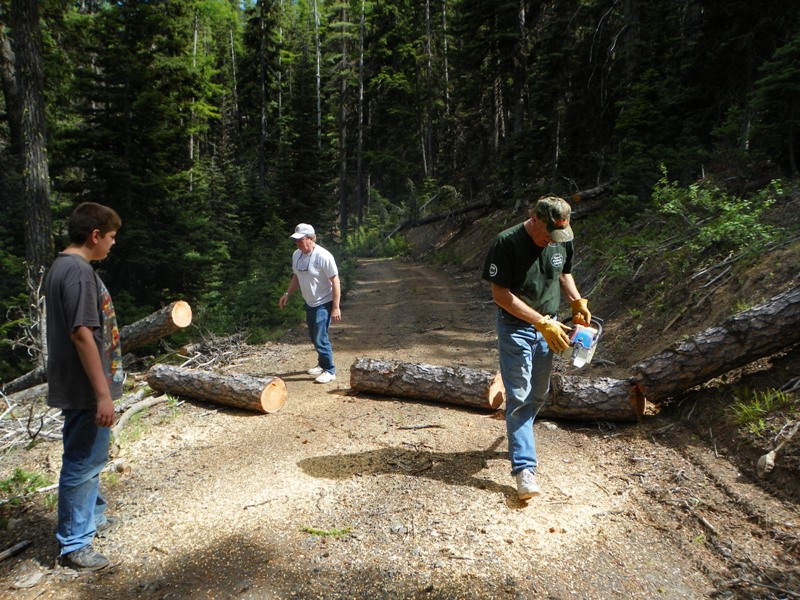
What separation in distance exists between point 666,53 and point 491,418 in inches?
448

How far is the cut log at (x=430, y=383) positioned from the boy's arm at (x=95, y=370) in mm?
3482

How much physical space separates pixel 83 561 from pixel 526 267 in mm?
3505

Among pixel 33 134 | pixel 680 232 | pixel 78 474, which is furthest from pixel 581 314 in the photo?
pixel 33 134

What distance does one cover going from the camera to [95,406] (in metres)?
3.07

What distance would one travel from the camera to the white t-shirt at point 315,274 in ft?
21.4

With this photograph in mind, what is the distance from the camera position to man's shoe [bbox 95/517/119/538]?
3.55m

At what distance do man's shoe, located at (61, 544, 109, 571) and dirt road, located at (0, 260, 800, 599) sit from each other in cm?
6

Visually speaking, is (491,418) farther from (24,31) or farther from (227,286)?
(227,286)

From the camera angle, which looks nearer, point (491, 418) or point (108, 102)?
point (491, 418)

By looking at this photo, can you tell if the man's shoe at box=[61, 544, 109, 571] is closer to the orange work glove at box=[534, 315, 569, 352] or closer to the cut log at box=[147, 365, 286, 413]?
the cut log at box=[147, 365, 286, 413]

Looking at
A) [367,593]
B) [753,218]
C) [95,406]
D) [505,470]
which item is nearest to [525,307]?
[505,470]

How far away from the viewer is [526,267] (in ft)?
12.3

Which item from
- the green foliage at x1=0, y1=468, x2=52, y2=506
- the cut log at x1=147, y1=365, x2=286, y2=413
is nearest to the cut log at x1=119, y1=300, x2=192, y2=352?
the cut log at x1=147, y1=365, x2=286, y2=413

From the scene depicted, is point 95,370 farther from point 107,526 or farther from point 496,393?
point 496,393
